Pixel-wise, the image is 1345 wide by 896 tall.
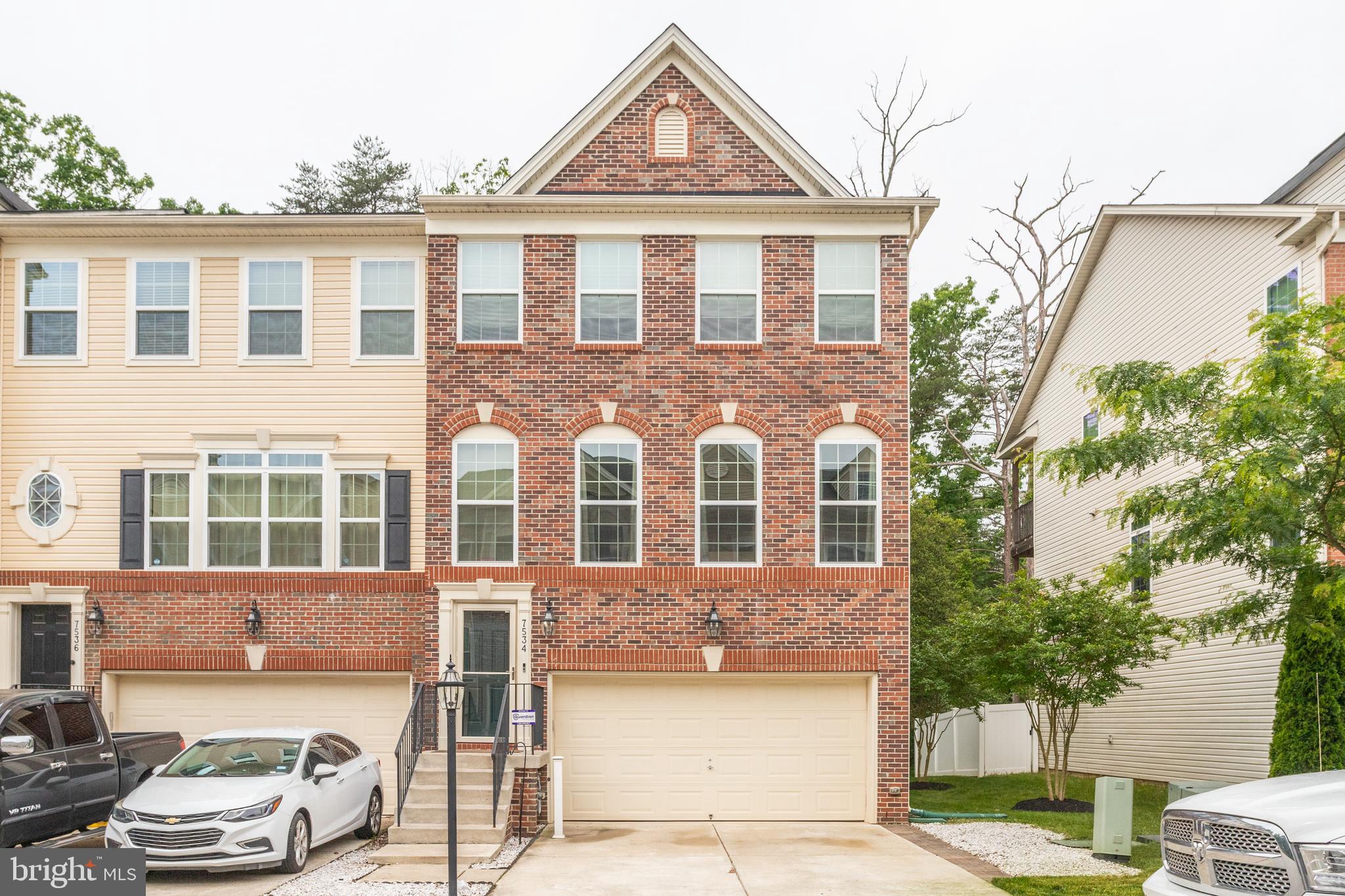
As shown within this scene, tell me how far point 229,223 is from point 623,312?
18.5 feet

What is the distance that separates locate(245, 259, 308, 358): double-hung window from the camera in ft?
59.7

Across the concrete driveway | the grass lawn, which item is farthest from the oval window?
the grass lawn

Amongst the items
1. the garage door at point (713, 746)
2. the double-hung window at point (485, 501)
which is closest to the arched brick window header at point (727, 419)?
the double-hung window at point (485, 501)

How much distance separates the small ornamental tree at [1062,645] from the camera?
18266mm

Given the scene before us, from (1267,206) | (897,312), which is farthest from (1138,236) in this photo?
(897,312)

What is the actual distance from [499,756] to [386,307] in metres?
6.64

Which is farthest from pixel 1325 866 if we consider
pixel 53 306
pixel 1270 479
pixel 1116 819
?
pixel 53 306

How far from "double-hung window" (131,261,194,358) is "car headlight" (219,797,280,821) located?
8.00m

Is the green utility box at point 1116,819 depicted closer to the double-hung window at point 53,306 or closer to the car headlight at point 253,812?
the car headlight at point 253,812

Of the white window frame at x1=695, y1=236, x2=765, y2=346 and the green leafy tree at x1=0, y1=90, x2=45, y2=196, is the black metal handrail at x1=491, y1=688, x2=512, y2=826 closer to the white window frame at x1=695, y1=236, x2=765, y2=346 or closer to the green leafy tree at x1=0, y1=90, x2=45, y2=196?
the white window frame at x1=695, y1=236, x2=765, y2=346

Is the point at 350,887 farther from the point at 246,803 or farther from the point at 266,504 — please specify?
the point at 266,504

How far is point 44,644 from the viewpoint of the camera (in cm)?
1802

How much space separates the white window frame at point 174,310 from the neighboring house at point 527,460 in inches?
1.5

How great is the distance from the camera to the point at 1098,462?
1277cm
